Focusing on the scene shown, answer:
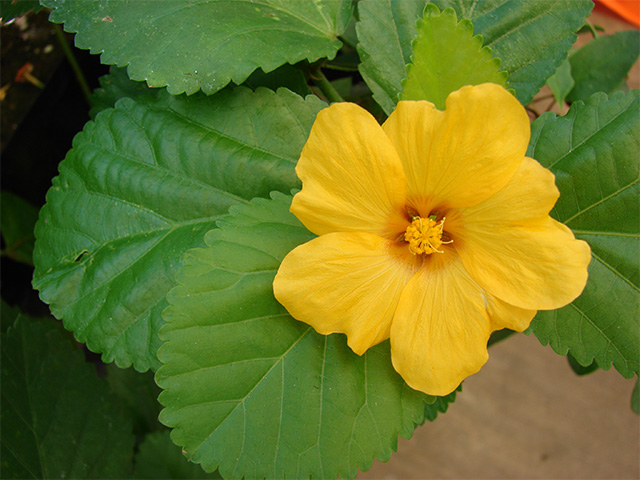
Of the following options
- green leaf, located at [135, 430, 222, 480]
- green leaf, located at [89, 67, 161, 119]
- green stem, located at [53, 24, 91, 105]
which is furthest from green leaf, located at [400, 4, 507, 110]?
green leaf, located at [135, 430, 222, 480]

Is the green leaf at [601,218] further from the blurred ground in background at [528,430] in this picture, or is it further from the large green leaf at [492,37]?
the blurred ground in background at [528,430]

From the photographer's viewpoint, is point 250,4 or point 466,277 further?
point 250,4

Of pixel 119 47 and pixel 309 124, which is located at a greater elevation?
pixel 119 47

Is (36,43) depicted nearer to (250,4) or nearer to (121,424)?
(250,4)

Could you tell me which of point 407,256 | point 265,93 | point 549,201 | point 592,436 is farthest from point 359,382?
point 592,436

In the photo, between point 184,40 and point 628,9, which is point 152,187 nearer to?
point 184,40

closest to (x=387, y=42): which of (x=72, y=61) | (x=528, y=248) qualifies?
(x=528, y=248)

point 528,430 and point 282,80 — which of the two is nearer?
point 282,80
